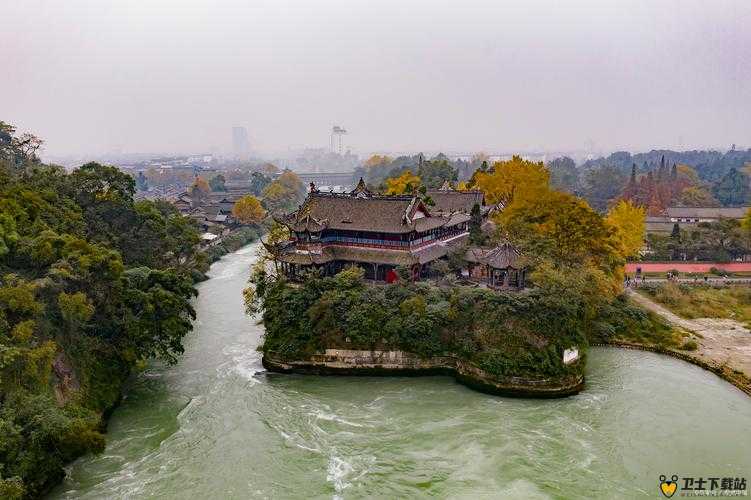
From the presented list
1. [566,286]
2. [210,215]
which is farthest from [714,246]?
[210,215]

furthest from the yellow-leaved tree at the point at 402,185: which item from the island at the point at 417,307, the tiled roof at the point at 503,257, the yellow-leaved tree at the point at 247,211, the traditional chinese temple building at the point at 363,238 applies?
the yellow-leaved tree at the point at 247,211

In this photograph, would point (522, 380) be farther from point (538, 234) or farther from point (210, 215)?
point (210, 215)

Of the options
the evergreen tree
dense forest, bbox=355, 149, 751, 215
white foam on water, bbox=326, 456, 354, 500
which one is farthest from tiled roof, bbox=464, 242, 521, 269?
dense forest, bbox=355, 149, 751, 215

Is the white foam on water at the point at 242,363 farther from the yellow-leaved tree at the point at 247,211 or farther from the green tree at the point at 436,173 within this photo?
the yellow-leaved tree at the point at 247,211

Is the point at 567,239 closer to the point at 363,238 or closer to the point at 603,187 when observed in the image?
the point at 363,238

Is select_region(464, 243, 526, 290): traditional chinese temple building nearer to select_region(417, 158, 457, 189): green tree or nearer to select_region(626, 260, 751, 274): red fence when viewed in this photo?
select_region(626, 260, 751, 274): red fence
